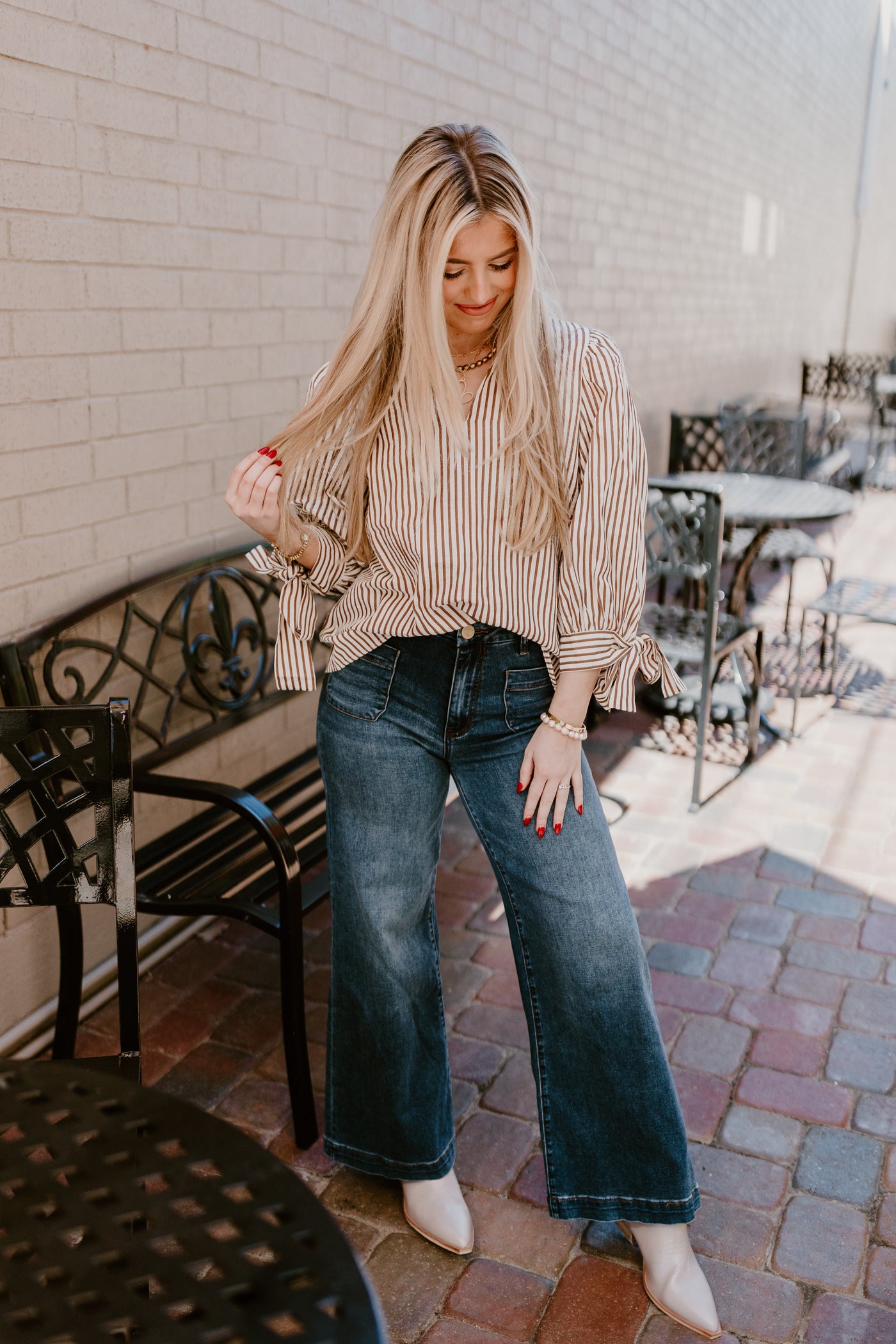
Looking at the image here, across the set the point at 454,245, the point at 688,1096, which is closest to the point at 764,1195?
the point at 688,1096

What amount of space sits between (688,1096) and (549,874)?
99cm

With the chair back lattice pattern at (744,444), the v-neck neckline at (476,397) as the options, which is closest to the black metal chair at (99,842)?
the v-neck neckline at (476,397)

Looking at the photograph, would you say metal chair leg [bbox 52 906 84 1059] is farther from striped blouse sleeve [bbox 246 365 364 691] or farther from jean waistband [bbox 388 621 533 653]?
jean waistband [bbox 388 621 533 653]

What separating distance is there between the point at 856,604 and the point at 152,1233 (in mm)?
4050

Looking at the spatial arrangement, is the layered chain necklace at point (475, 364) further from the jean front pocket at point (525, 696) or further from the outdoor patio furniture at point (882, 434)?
the outdoor patio furniture at point (882, 434)

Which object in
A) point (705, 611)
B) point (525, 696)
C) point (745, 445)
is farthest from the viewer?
point (745, 445)

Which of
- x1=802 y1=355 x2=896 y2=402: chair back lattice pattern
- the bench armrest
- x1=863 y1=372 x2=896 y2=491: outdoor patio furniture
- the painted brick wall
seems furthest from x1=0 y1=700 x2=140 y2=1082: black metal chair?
x1=802 y1=355 x2=896 y2=402: chair back lattice pattern

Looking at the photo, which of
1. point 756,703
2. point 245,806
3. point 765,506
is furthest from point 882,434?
point 245,806

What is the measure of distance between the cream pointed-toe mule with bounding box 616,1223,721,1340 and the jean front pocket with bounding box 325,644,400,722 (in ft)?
3.32

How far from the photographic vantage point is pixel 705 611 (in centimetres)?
420

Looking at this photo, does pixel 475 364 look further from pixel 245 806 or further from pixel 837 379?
pixel 837 379

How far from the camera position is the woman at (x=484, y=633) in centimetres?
175

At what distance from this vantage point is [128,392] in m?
2.78

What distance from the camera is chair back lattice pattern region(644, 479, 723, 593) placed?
3.87 m
